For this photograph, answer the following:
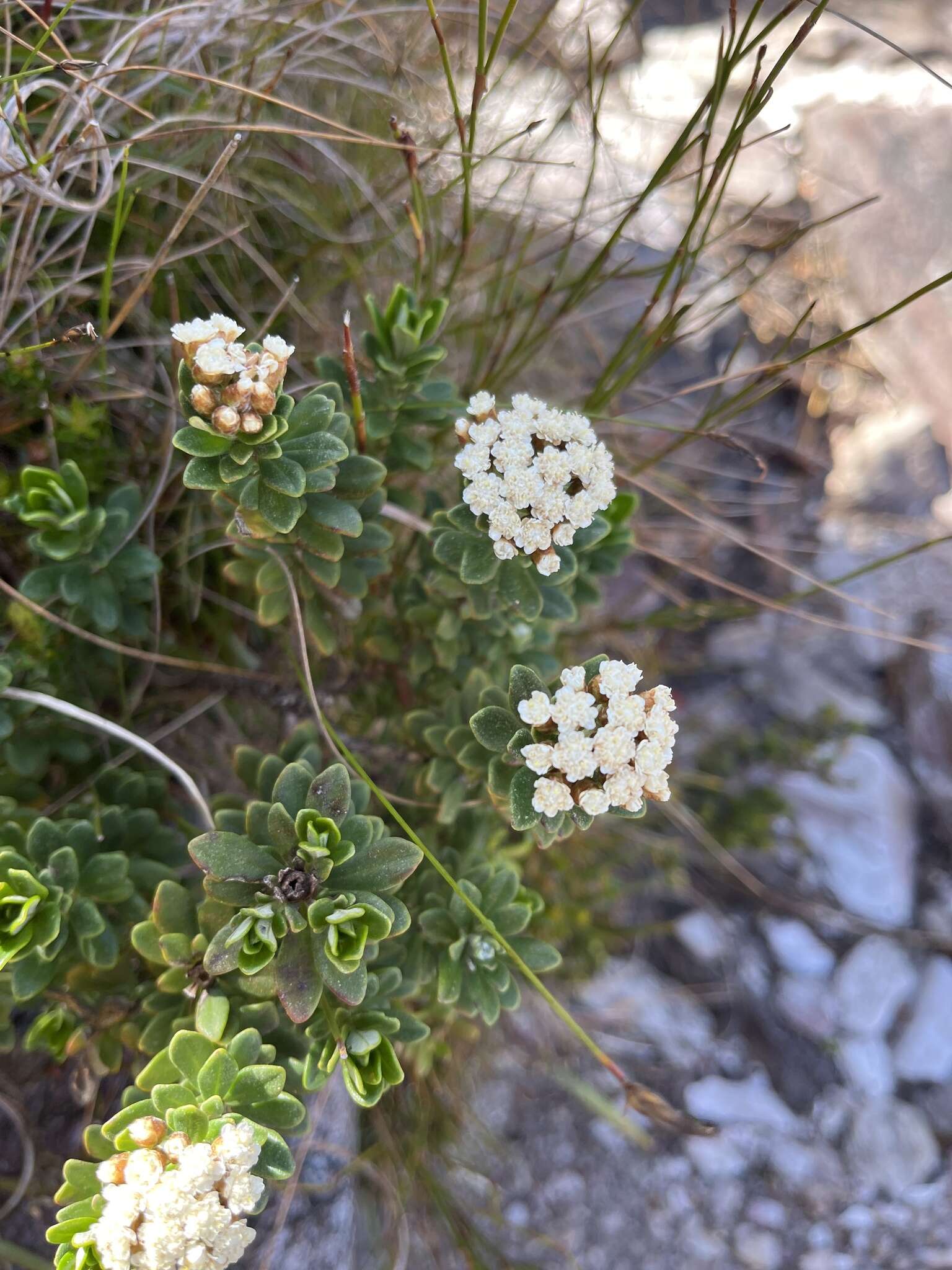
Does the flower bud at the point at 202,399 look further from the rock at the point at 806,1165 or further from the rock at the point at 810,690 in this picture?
the rock at the point at 806,1165

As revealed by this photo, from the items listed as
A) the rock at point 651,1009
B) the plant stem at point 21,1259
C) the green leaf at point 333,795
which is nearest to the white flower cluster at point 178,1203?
the green leaf at point 333,795

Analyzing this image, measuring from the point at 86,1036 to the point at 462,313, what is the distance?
232cm

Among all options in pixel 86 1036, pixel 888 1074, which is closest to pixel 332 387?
pixel 86 1036

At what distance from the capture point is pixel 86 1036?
1.73m

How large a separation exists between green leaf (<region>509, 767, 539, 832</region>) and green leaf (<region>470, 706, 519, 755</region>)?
6 cm

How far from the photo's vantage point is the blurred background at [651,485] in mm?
2064

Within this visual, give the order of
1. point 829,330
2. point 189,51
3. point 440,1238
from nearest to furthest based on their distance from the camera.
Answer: point 189,51
point 440,1238
point 829,330

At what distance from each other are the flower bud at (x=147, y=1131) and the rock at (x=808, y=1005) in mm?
2362

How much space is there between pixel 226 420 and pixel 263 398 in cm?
7

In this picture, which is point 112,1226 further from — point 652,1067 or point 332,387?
point 652,1067

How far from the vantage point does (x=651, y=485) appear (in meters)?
2.75

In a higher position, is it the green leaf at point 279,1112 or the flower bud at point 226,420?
the flower bud at point 226,420

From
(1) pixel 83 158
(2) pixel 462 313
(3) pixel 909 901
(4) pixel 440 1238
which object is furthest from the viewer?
(3) pixel 909 901

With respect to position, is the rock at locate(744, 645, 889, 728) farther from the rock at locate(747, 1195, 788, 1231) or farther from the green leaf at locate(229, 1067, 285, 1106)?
the green leaf at locate(229, 1067, 285, 1106)
